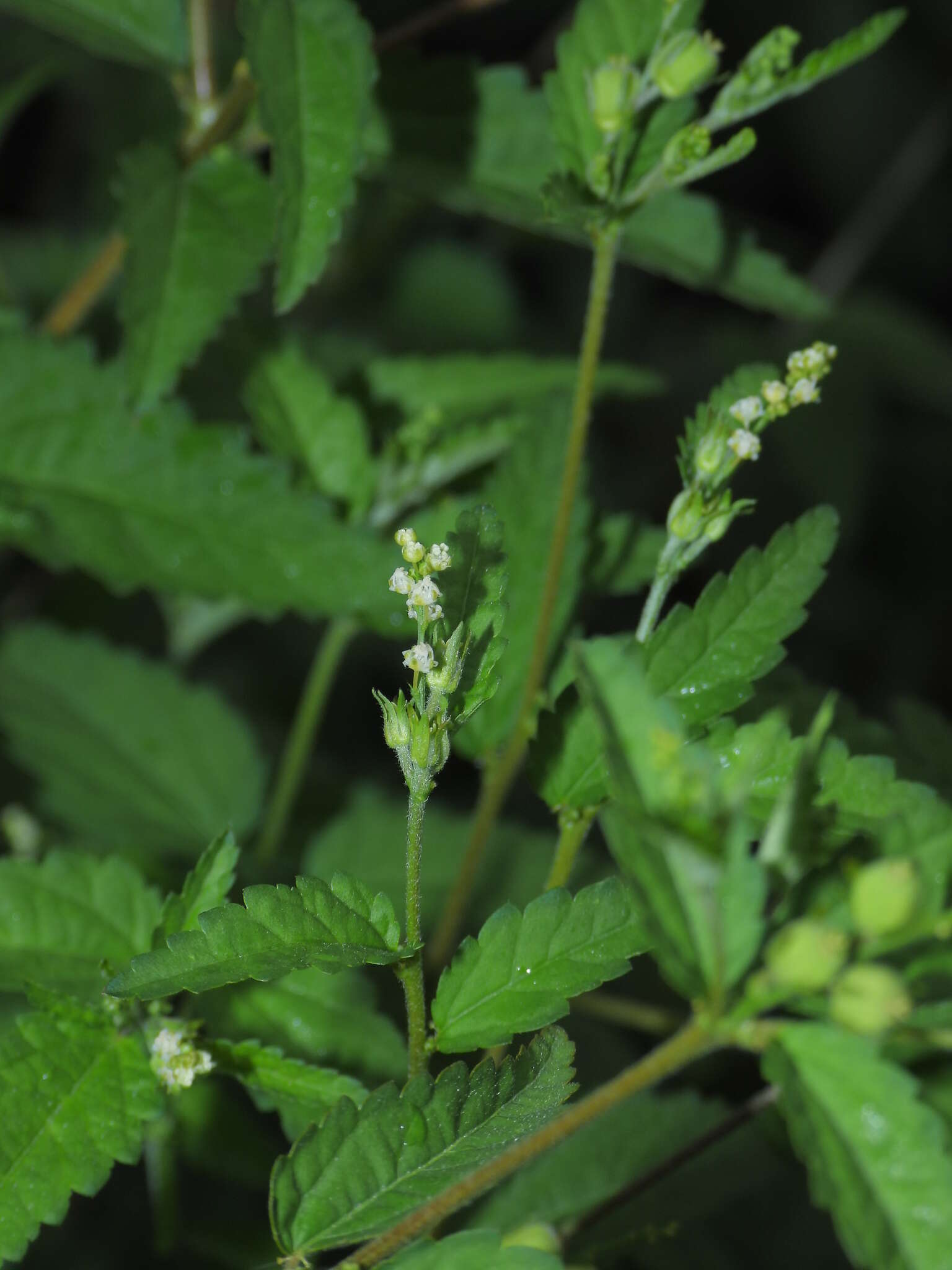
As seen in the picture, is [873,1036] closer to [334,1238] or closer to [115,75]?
[334,1238]

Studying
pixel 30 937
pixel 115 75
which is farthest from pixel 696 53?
pixel 115 75

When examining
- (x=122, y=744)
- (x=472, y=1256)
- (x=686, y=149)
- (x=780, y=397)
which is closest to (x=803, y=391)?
(x=780, y=397)

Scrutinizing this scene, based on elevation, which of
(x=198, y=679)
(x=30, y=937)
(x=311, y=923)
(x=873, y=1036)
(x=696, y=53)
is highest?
(x=696, y=53)

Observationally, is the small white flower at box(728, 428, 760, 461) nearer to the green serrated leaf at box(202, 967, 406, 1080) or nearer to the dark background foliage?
the green serrated leaf at box(202, 967, 406, 1080)

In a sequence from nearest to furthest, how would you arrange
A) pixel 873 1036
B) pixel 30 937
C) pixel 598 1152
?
pixel 873 1036 → pixel 30 937 → pixel 598 1152

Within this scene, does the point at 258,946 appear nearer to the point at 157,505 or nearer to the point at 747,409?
the point at 747,409
